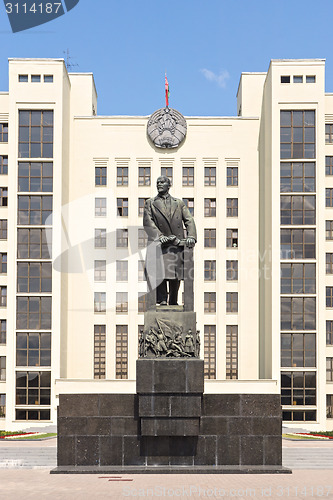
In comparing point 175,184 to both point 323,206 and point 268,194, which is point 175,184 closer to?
point 268,194

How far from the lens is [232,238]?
5147 centimetres

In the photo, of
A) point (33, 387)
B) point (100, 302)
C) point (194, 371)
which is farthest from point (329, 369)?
point (194, 371)

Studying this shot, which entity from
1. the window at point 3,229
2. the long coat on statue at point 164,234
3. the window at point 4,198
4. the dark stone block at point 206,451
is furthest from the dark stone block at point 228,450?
Answer: the window at point 4,198

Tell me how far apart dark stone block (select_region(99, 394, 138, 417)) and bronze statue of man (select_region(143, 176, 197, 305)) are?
10.7 ft

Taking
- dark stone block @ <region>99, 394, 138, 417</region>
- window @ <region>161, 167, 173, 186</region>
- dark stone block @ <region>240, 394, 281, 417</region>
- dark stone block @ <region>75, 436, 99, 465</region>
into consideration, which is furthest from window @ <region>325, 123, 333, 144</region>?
dark stone block @ <region>75, 436, 99, 465</region>

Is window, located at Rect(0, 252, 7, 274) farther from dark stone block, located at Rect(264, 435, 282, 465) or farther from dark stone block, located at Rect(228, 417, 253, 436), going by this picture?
dark stone block, located at Rect(264, 435, 282, 465)

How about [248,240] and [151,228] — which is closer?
[151,228]

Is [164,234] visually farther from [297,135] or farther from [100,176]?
[100,176]

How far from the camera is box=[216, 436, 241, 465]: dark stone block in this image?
20922 mm

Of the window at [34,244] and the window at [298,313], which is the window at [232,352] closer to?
the window at [298,313]

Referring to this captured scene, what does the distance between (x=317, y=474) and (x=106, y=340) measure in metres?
29.2

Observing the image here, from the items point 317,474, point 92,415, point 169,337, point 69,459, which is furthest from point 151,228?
point 317,474

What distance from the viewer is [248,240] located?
51.2m

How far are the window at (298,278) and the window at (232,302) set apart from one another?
429cm
